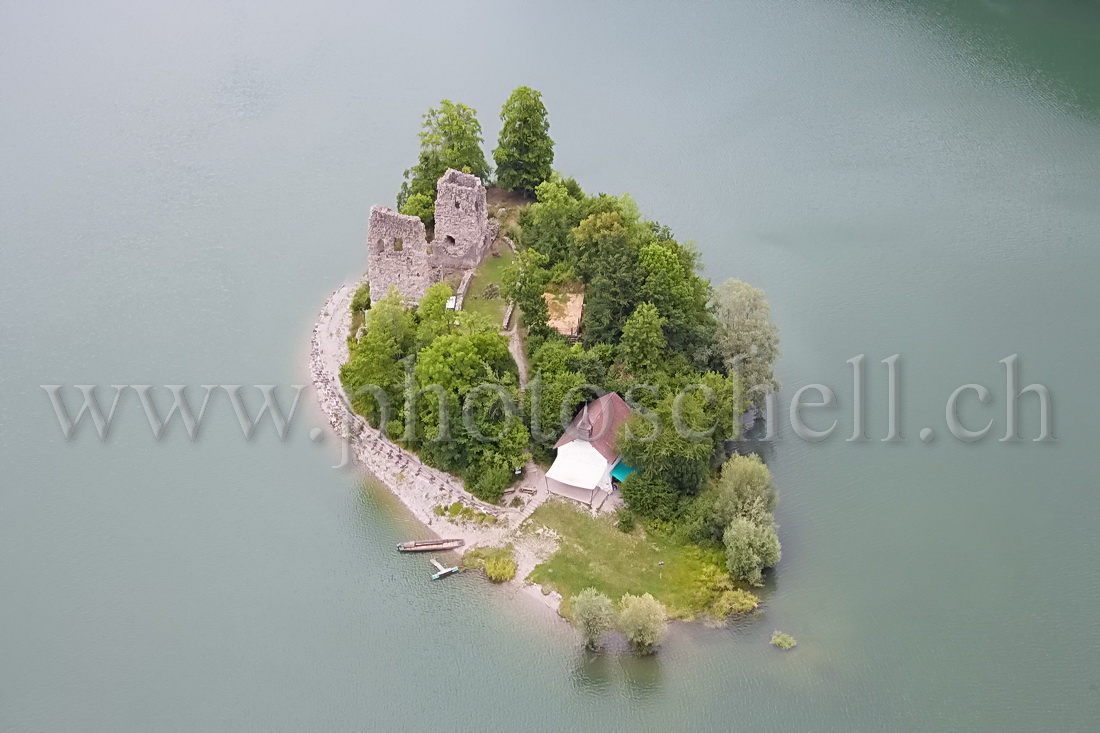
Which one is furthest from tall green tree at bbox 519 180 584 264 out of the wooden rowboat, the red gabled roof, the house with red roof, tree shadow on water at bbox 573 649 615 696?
tree shadow on water at bbox 573 649 615 696

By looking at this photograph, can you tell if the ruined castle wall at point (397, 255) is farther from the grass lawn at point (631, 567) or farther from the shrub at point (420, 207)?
the grass lawn at point (631, 567)

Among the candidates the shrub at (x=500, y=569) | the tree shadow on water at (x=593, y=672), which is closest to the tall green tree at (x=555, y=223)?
the shrub at (x=500, y=569)

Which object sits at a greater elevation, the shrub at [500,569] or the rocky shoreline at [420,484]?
the rocky shoreline at [420,484]

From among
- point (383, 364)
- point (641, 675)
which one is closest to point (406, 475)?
point (383, 364)

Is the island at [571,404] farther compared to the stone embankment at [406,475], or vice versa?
the stone embankment at [406,475]

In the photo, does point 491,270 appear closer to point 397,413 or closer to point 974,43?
point 397,413

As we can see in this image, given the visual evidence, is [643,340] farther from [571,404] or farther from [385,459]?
[385,459]
